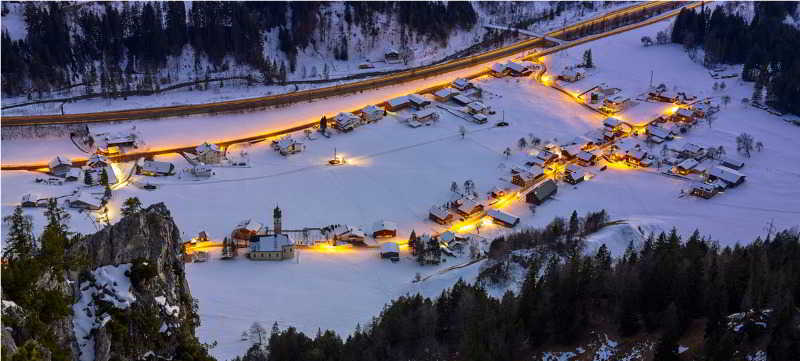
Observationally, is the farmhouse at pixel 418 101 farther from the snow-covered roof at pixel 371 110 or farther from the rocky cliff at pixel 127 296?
the rocky cliff at pixel 127 296

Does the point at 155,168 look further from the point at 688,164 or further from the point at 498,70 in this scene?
the point at 688,164

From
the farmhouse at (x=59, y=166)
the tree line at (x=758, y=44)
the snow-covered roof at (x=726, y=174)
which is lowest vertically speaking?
the snow-covered roof at (x=726, y=174)

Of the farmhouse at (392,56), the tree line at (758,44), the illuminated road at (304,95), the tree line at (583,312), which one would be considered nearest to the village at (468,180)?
the illuminated road at (304,95)

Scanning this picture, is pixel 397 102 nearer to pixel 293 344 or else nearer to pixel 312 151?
pixel 312 151

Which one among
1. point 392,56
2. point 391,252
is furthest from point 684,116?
point 391,252

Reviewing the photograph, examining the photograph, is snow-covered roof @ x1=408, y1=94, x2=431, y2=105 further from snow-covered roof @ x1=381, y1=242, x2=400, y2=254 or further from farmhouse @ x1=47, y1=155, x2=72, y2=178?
farmhouse @ x1=47, y1=155, x2=72, y2=178

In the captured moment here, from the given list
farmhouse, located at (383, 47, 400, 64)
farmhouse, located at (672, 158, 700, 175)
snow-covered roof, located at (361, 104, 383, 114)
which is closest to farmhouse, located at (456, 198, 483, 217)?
farmhouse, located at (672, 158, 700, 175)
